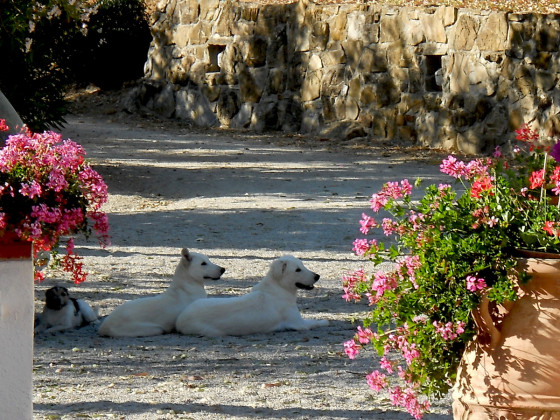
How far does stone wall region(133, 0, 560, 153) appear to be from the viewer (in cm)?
1507

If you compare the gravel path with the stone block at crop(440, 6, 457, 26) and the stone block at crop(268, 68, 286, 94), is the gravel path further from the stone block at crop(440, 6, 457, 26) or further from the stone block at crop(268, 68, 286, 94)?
the stone block at crop(440, 6, 457, 26)

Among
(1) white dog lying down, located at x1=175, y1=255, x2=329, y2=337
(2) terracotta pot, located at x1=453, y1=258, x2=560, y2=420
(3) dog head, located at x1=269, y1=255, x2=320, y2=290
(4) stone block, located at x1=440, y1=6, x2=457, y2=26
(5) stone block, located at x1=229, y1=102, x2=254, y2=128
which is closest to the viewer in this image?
(2) terracotta pot, located at x1=453, y1=258, x2=560, y2=420

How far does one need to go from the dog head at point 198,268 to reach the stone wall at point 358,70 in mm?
Result: 8827

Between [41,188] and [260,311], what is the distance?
3.08m

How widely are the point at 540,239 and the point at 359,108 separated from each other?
13831mm

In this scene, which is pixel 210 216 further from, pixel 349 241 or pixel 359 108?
pixel 359 108

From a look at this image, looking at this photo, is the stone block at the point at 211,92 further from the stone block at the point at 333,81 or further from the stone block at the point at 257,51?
the stone block at the point at 333,81

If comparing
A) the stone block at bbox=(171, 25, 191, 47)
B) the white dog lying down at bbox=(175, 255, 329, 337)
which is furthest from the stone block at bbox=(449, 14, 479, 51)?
the white dog lying down at bbox=(175, 255, 329, 337)

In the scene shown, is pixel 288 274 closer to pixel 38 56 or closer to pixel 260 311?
pixel 260 311

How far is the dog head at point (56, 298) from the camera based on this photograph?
680 cm

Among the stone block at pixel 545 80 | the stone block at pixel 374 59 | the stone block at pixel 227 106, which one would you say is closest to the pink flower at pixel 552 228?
the stone block at pixel 545 80

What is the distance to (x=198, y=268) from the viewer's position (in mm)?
7082

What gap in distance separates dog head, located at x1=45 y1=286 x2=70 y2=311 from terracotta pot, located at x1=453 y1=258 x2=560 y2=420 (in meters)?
3.84

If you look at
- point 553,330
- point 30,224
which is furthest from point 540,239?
point 30,224
